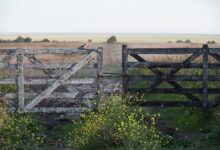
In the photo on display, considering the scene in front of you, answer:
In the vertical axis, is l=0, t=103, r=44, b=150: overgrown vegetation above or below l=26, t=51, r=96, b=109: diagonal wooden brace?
below

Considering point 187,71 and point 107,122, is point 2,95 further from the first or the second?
point 187,71

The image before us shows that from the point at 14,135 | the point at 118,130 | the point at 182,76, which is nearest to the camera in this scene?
the point at 118,130

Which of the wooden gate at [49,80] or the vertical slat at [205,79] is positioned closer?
the wooden gate at [49,80]

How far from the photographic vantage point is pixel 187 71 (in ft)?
67.9

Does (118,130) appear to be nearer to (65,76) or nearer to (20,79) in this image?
(65,76)

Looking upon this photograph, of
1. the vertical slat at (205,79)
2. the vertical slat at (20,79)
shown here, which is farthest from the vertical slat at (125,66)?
the vertical slat at (20,79)

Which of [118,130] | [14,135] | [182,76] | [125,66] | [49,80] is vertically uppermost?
[125,66]

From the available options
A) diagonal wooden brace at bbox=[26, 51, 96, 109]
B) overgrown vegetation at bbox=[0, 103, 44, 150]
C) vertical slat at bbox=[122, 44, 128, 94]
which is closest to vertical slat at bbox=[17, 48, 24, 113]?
diagonal wooden brace at bbox=[26, 51, 96, 109]

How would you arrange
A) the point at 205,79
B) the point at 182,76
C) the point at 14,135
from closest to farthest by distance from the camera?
the point at 14,135 < the point at 205,79 < the point at 182,76

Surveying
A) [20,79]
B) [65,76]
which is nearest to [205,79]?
[65,76]

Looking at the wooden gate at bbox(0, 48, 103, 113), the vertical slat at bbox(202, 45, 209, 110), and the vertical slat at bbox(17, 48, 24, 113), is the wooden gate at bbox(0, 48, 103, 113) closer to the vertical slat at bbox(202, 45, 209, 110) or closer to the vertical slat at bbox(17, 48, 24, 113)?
the vertical slat at bbox(17, 48, 24, 113)

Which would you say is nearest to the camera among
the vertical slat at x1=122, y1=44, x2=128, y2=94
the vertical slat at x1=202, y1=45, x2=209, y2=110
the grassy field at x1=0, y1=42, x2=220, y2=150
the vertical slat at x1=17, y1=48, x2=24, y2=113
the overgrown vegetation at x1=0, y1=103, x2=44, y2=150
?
the grassy field at x1=0, y1=42, x2=220, y2=150

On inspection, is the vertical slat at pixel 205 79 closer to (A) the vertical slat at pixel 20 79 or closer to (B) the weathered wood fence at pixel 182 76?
(B) the weathered wood fence at pixel 182 76

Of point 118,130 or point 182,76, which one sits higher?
point 182,76
